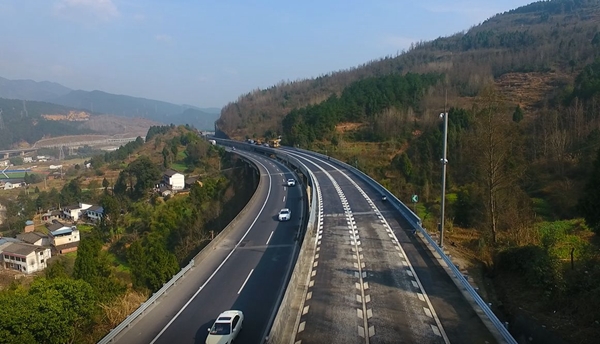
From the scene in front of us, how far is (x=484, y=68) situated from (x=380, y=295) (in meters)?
96.0

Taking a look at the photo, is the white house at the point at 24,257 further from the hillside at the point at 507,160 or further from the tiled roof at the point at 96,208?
the hillside at the point at 507,160

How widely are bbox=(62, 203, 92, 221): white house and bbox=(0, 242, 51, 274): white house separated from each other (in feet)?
50.9

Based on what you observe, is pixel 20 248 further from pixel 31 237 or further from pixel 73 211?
pixel 73 211

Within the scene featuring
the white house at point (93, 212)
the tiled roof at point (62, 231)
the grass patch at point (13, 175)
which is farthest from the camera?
the grass patch at point (13, 175)

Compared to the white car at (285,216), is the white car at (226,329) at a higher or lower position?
higher

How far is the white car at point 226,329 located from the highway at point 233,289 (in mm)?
375

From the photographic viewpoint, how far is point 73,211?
58.2 metres

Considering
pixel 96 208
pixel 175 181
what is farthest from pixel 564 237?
pixel 96 208

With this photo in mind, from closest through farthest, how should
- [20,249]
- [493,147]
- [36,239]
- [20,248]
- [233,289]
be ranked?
[233,289] < [493,147] < [20,249] < [20,248] < [36,239]

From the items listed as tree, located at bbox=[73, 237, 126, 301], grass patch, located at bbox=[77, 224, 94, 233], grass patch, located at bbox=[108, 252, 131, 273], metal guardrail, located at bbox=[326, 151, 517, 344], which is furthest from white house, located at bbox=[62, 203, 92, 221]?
metal guardrail, located at bbox=[326, 151, 517, 344]

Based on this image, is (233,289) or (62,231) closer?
(233,289)

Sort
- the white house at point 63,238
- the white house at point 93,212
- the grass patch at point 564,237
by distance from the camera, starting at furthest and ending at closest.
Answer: the white house at point 93,212 < the white house at point 63,238 < the grass patch at point 564,237

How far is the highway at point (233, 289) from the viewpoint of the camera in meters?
11.6

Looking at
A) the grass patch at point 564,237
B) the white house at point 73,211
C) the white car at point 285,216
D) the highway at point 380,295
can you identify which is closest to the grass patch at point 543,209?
the grass patch at point 564,237
